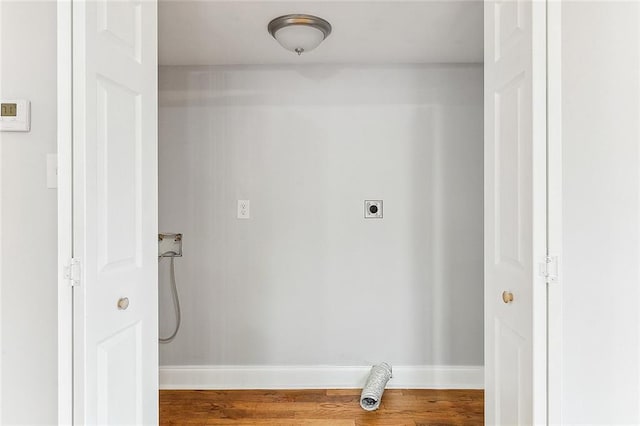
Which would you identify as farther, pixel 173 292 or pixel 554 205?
pixel 173 292

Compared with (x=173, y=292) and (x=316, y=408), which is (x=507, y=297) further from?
(x=173, y=292)

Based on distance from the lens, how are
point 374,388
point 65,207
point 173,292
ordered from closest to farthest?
point 65,207 → point 374,388 → point 173,292

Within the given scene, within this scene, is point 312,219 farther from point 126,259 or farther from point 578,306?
point 578,306

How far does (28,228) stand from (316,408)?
1.73m

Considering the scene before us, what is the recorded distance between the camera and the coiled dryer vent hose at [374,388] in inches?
93.8

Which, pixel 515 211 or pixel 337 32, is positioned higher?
pixel 337 32

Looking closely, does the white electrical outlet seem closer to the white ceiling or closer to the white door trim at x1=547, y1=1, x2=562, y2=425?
the white ceiling

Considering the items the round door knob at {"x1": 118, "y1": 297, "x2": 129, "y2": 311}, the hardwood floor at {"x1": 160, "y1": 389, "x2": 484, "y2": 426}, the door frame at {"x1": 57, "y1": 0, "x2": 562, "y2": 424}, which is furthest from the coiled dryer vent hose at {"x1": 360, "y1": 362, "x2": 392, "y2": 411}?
the round door knob at {"x1": 118, "y1": 297, "x2": 129, "y2": 311}

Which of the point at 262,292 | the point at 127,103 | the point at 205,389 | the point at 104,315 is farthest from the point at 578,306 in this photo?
the point at 205,389

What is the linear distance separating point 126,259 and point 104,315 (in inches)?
8.0

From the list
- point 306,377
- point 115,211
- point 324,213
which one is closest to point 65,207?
point 115,211

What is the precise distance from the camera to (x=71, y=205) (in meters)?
1.15

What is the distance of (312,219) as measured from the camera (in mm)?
2715

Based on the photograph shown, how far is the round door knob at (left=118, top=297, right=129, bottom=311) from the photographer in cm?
134
